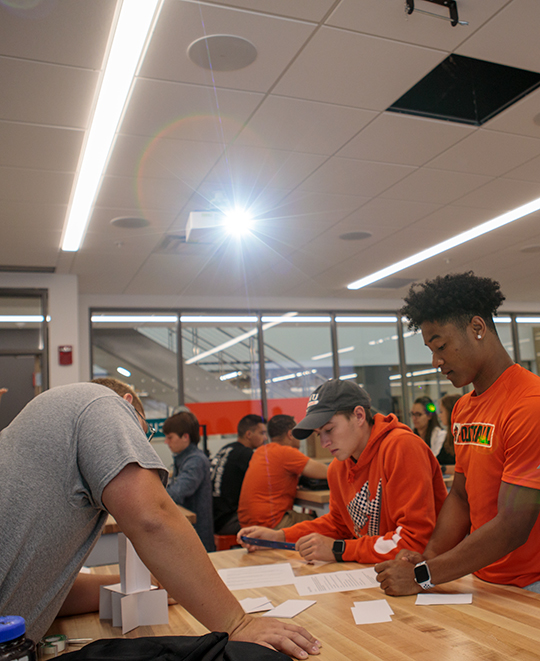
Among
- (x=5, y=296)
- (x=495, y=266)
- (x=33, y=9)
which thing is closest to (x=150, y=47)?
(x=33, y=9)

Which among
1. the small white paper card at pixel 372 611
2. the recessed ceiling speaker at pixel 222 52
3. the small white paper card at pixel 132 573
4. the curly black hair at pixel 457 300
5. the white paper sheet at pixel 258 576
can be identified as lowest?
the white paper sheet at pixel 258 576

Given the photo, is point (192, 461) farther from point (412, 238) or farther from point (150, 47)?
point (412, 238)

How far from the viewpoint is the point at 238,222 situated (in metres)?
5.11

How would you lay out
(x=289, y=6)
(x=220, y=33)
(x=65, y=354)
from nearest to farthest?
(x=289, y=6) < (x=220, y=33) < (x=65, y=354)

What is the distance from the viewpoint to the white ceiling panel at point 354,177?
4.07 meters

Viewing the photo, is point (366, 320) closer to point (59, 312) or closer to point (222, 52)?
point (59, 312)

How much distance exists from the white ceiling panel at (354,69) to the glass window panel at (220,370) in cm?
527


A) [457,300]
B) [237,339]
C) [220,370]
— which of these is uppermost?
[237,339]

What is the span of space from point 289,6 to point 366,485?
6.56ft

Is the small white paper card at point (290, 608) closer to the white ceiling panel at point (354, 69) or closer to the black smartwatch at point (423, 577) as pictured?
the black smartwatch at point (423, 577)

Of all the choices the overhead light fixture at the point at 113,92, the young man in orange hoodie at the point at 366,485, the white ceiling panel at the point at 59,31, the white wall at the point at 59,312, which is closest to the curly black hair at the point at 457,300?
the young man in orange hoodie at the point at 366,485

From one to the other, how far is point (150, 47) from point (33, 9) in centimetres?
51

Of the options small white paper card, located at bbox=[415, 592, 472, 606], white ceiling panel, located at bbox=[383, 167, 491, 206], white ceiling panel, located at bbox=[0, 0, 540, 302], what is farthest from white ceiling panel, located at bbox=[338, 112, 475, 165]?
small white paper card, located at bbox=[415, 592, 472, 606]

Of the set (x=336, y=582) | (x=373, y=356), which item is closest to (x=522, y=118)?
(x=336, y=582)
